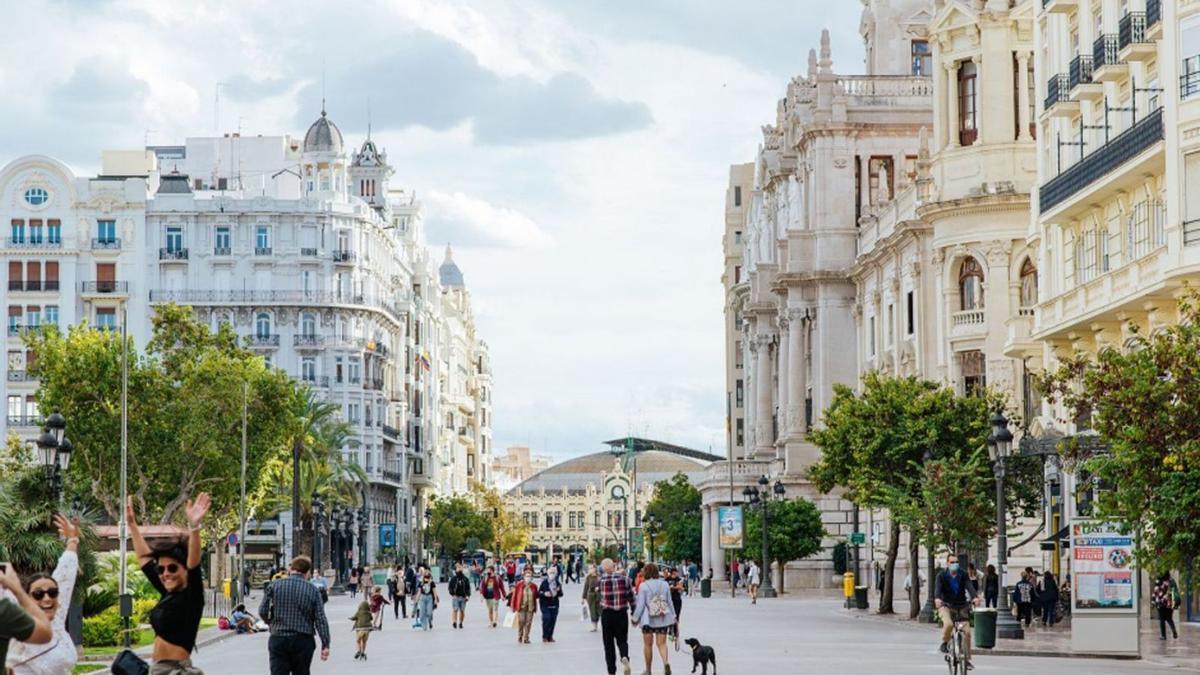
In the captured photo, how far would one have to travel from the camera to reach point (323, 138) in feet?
412

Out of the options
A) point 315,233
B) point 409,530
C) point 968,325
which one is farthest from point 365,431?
point 968,325

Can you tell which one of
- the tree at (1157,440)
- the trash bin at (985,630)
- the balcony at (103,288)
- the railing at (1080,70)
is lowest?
the trash bin at (985,630)

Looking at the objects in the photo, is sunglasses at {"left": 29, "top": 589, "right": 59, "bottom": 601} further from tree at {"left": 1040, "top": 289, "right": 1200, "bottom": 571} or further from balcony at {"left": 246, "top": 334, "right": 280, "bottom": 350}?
balcony at {"left": 246, "top": 334, "right": 280, "bottom": 350}

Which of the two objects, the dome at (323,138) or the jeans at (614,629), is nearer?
the jeans at (614,629)

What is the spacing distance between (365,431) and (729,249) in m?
36.3

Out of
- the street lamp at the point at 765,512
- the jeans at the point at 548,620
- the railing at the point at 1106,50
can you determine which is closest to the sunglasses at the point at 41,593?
the jeans at the point at 548,620

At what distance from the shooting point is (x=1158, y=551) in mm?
29250

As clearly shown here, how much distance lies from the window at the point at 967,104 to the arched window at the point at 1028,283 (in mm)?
4474

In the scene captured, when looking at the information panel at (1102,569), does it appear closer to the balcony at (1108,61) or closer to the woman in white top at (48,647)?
the balcony at (1108,61)

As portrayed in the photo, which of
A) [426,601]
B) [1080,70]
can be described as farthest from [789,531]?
[1080,70]

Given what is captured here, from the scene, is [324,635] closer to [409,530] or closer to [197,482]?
[197,482]

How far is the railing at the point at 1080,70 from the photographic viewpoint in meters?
46.8

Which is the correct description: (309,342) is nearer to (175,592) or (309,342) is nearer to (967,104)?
(967,104)

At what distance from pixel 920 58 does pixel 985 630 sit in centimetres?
5939
